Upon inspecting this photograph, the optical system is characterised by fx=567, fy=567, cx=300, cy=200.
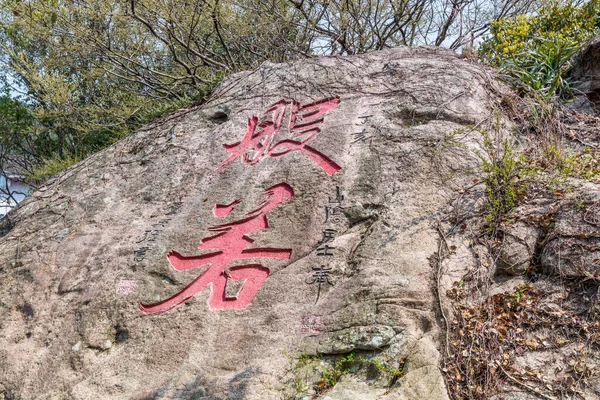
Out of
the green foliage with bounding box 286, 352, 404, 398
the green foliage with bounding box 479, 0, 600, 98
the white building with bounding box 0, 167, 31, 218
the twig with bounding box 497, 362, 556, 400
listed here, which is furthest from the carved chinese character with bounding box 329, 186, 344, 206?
the white building with bounding box 0, 167, 31, 218

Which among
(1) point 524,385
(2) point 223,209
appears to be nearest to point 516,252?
(1) point 524,385

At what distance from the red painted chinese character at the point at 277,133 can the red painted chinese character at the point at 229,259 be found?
0.40 meters

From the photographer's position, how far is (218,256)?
3570 millimetres

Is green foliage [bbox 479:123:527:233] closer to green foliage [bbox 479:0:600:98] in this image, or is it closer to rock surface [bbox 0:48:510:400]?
rock surface [bbox 0:48:510:400]

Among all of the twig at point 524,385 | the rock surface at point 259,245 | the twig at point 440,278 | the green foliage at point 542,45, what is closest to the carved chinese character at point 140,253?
the rock surface at point 259,245

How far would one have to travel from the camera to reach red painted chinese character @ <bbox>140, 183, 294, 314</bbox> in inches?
131

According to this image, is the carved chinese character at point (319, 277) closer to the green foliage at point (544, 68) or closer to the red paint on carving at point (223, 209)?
the red paint on carving at point (223, 209)

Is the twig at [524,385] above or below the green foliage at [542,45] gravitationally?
below

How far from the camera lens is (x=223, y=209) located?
388 cm

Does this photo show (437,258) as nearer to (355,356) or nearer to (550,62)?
(355,356)

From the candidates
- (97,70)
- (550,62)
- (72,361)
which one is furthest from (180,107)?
(550,62)

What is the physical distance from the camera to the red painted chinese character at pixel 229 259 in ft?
10.9

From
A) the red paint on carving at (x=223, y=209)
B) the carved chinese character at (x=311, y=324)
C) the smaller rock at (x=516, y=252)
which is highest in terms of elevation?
the red paint on carving at (x=223, y=209)

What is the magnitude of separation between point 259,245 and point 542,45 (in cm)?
343
